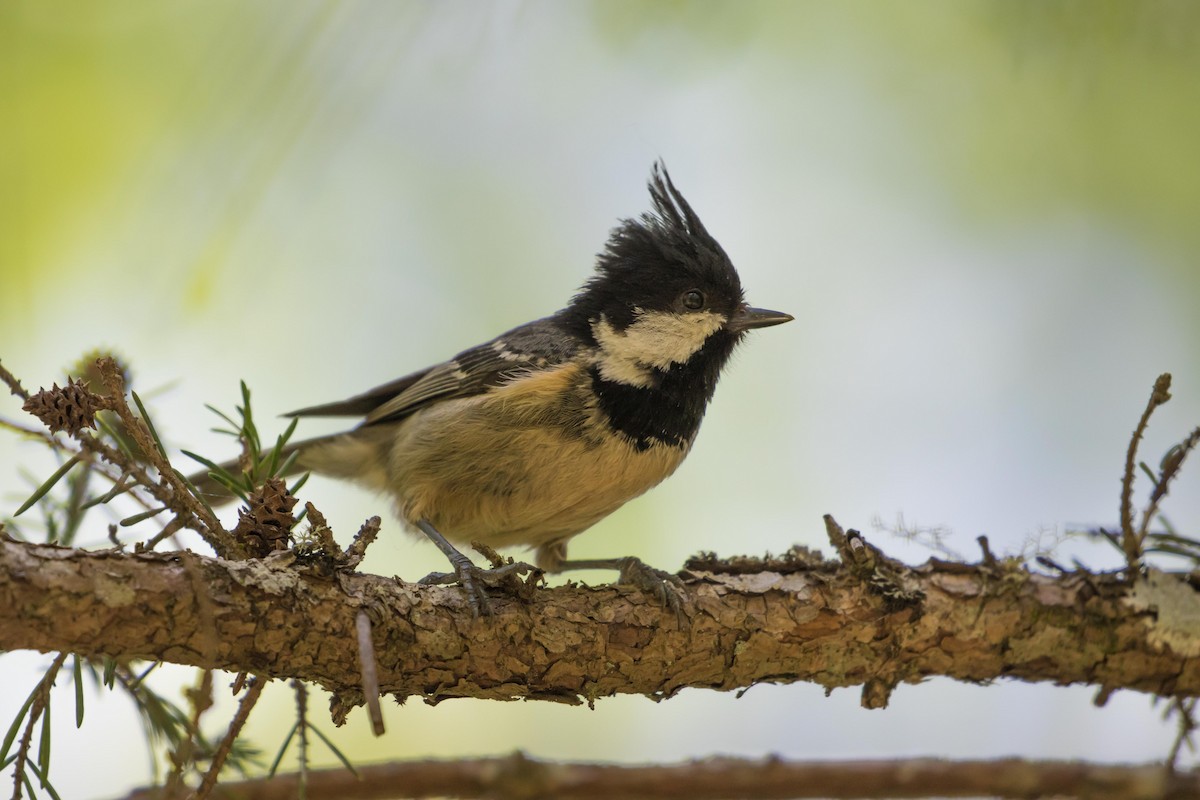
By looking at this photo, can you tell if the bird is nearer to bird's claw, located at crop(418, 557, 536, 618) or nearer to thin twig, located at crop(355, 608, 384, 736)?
bird's claw, located at crop(418, 557, 536, 618)

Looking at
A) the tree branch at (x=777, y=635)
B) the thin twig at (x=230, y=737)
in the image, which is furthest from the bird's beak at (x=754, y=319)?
the thin twig at (x=230, y=737)

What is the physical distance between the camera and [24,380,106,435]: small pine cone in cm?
217

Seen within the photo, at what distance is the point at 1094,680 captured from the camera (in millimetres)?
2771

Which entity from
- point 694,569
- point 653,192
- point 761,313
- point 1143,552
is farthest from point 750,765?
point 653,192

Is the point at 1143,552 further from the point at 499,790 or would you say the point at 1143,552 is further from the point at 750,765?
the point at 499,790

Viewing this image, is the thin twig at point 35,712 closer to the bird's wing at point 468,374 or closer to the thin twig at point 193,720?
the thin twig at point 193,720

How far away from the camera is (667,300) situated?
3.89m

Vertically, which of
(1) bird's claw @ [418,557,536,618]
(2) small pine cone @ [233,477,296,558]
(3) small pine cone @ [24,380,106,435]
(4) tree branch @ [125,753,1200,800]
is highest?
(3) small pine cone @ [24,380,106,435]

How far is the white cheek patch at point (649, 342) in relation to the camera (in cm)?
365

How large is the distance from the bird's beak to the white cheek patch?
1.9 inches

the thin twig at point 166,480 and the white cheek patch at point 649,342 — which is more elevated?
the white cheek patch at point 649,342

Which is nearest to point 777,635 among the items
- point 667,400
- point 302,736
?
point 667,400

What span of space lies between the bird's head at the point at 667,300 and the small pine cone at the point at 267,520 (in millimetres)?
1573

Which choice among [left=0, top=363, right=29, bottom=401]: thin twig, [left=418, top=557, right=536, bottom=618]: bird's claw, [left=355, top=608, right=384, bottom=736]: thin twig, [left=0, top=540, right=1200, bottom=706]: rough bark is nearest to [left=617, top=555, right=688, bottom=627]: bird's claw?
[left=0, top=540, right=1200, bottom=706]: rough bark
